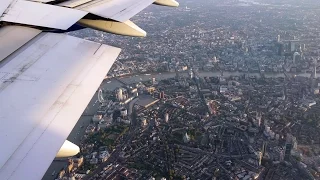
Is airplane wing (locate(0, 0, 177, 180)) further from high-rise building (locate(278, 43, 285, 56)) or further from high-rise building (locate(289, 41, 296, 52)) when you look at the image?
high-rise building (locate(289, 41, 296, 52))

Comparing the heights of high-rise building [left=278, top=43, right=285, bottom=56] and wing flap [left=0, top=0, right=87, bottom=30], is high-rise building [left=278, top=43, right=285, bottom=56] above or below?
below

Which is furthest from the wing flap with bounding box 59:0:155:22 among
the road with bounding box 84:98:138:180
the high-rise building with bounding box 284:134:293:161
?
the high-rise building with bounding box 284:134:293:161

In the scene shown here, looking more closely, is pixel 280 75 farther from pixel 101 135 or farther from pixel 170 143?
pixel 101 135

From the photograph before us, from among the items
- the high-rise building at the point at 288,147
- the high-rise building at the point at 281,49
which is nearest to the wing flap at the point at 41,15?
the high-rise building at the point at 288,147

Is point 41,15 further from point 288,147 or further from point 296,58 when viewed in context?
point 296,58

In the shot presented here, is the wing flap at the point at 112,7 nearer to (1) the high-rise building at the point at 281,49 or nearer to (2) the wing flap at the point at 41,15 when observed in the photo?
(2) the wing flap at the point at 41,15

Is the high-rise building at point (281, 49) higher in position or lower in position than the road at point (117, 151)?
higher
